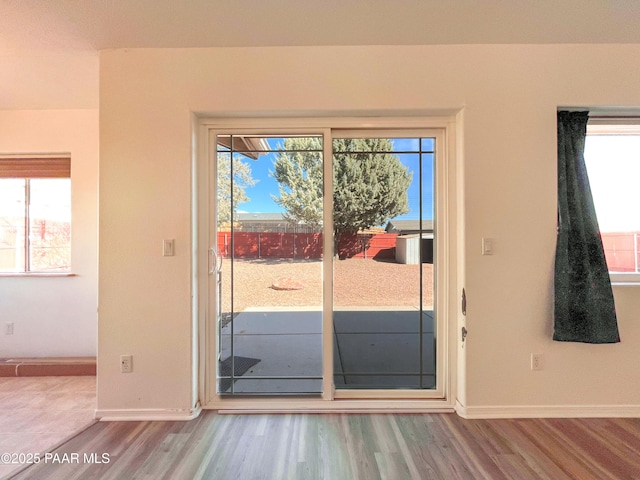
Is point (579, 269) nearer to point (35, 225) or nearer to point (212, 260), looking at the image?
point (212, 260)

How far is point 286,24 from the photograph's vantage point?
190 centimetres

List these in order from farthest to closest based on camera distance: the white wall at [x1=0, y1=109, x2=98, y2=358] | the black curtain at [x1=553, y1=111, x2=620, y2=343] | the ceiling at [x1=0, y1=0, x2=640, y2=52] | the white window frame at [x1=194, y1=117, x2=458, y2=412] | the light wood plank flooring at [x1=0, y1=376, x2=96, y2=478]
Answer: the white wall at [x1=0, y1=109, x2=98, y2=358] < the white window frame at [x1=194, y1=117, x2=458, y2=412] < the black curtain at [x1=553, y1=111, x2=620, y2=343] < the light wood plank flooring at [x1=0, y1=376, x2=96, y2=478] < the ceiling at [x1=0, y1=0, x2=640, y2=52]

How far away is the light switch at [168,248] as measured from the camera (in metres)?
2.12

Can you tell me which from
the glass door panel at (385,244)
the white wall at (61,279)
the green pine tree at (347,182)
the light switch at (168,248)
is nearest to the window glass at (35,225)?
the white wall at (61,279)

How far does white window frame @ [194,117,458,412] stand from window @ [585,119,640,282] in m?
1.04

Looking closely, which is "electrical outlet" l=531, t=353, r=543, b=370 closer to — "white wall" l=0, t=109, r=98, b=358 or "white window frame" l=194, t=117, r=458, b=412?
"white window frame" l=194, t=117, r=458, b=412

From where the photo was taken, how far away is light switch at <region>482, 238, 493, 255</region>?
6.94 ft

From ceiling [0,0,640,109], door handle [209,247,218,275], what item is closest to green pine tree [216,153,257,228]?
door handle [209,247,218,275]

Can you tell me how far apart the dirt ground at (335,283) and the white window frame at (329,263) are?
0.32ft

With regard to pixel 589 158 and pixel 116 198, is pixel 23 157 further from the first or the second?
pixel 589 158

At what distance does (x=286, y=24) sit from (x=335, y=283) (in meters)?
1.69

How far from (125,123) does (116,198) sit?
51 cm

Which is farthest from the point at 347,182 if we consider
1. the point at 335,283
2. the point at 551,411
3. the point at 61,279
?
the point at 61,279

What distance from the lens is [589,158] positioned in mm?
2266
